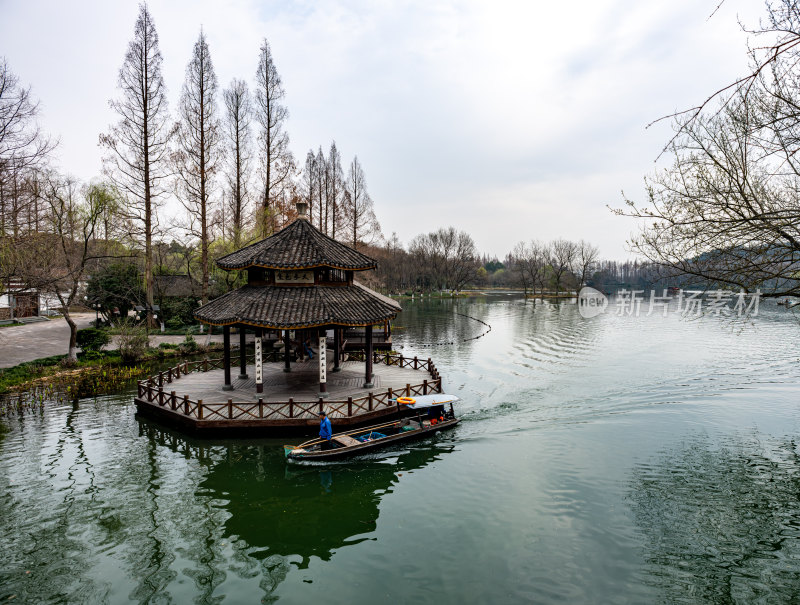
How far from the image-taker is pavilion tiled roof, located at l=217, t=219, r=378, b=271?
1783 cm

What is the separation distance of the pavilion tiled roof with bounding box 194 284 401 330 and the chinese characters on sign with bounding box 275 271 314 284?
322mm

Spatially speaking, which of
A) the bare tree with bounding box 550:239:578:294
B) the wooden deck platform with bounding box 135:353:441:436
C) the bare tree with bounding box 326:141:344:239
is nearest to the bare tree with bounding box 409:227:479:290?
the bare tree with bounding box 550:239:578:294

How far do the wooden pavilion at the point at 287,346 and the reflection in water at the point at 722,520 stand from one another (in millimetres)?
8933

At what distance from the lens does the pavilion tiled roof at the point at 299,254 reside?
58.5ft

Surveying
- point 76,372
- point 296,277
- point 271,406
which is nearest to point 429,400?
point 271,406

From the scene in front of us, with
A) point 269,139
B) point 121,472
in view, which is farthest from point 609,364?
point 269,139

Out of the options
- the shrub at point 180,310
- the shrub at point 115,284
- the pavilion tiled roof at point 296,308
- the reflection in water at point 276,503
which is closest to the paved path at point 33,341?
the shrub at point 115,284

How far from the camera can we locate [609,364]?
27.5 meters

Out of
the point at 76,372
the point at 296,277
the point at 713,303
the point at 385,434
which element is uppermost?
the point at 296,277

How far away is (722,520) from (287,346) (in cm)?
1776

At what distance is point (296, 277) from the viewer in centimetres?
1852

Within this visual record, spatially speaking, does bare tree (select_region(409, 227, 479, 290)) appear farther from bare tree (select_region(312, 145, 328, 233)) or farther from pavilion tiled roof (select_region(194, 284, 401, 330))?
pavilion tiled roof (select_region(194, 284, 401, 330))

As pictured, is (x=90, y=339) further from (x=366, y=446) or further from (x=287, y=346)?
(x=366, y=446)

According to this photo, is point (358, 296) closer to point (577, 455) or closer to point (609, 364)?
point (577, 455)
